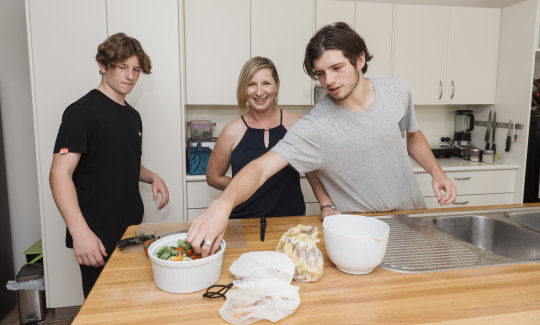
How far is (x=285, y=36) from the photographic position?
112 inches

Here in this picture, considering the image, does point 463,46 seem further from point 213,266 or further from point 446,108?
point 213,266

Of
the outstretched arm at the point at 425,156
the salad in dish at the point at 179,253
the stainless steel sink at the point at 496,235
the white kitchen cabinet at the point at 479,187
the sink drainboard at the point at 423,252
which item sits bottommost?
the white kitchen cabinet at the point at 479,187

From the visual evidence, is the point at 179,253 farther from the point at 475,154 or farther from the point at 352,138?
the point at 475,154

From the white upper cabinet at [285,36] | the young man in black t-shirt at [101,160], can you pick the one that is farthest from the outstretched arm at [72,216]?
the white upper cabinet at [285,36]

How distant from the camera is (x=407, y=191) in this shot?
5.12 feet

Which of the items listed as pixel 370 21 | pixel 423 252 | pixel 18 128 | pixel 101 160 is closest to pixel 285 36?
pixel 370 21

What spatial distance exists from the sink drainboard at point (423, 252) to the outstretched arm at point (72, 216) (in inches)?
41.6

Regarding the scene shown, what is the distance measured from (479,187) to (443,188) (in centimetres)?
180

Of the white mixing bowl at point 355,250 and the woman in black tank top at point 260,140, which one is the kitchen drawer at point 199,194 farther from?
the white mixing bowl at point 355,250

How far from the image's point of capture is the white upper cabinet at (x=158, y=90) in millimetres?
2307

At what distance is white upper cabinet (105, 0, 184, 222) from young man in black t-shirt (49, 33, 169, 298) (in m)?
0.61

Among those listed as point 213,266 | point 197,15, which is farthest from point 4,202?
point 213,266

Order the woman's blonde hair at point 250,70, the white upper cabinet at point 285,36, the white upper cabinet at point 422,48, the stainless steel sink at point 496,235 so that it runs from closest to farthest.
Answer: the stainless steel sink at point 496,235 < the woman's blonde hair at point 250,70 < the white upper cabinet at point 285,36 < the white upper cabinet at point 422,48

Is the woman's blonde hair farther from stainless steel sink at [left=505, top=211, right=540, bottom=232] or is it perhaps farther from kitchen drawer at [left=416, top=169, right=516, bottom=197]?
kitchen drawer at [left=416, top=169, right=516, bottom=197]
